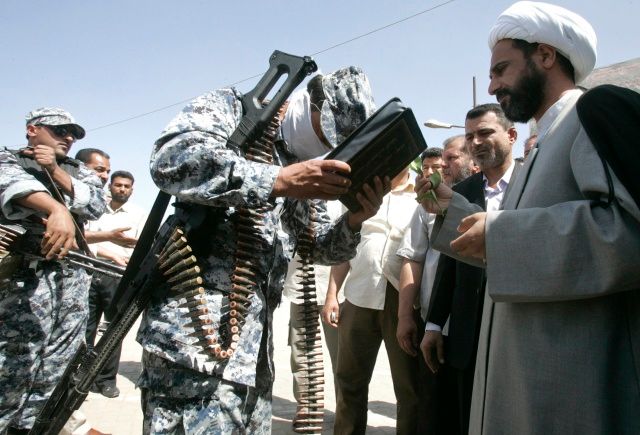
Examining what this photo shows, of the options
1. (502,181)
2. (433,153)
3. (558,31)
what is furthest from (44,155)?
(433,153)

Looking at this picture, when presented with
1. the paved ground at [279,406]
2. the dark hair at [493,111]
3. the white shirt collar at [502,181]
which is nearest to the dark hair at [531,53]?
the white shirt collar at [502,181]

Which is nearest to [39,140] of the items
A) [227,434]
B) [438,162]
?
[227,434]

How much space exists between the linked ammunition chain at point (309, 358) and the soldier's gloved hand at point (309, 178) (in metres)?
0.65

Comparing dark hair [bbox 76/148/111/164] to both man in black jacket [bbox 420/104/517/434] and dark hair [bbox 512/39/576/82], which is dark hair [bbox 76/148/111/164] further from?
dark hair [bbox 512/39/576/82]

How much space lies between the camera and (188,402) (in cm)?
210

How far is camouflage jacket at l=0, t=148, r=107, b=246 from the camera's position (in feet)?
12.1

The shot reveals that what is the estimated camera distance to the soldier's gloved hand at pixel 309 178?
211cm

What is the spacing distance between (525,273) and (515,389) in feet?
1.32

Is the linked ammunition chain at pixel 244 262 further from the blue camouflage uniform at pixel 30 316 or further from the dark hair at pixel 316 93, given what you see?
the blue camouflage uniform at pixel 30 316

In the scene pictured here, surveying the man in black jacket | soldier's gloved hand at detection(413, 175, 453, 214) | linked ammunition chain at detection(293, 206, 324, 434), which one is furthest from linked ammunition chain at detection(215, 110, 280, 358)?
the man in black jacket

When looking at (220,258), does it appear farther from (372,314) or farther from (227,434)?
(372,314)

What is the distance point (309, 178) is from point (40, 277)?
2808 mm

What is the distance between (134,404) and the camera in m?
6.24

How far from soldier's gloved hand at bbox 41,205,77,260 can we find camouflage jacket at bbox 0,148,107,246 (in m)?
0.28
